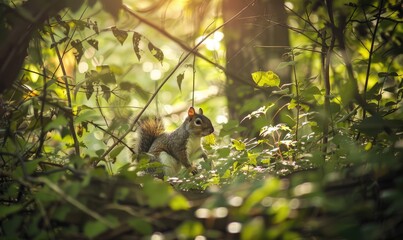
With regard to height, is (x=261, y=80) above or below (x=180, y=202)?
above

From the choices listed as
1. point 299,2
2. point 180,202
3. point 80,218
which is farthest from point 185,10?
point 180,202

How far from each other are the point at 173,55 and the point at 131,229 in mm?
6761

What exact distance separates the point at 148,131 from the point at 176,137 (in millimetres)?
271

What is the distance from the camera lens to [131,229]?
1.26 metres

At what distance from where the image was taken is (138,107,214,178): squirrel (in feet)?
15.5

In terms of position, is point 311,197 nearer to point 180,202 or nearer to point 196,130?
point 180,202

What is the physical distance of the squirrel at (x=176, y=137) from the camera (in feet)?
15.5

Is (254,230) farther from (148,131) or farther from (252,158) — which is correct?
(148,131)

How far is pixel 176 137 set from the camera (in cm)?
496

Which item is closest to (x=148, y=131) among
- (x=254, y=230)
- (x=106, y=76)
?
(x=106, y=76)

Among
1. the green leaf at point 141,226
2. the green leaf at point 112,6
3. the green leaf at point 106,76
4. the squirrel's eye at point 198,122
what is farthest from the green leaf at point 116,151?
the squirrel's eye at point 198,122

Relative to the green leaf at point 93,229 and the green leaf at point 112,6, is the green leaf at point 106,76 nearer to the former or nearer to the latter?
the green leaf at point 112,6

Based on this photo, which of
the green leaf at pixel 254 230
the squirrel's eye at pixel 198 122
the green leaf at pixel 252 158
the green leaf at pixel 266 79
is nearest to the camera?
the green leaf at pixel 254 230

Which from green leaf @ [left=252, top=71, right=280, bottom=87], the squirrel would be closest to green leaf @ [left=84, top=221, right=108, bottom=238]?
green leaf @ [left=252, top=71, right=280, bottom=87]
